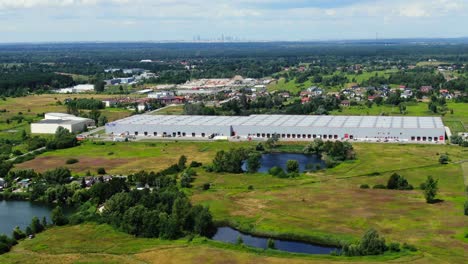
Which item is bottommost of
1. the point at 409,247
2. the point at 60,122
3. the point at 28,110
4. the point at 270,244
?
the point at 28,110

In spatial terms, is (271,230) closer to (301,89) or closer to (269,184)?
(269,184)

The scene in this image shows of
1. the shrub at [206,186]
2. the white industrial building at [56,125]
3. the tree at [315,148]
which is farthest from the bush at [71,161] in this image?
the tree at [315,148]

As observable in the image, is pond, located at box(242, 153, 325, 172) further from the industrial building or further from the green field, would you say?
the green field

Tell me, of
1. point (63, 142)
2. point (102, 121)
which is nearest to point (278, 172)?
point (63, 142)

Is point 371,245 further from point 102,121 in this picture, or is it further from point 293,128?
point 102,121

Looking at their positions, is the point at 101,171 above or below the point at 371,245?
below

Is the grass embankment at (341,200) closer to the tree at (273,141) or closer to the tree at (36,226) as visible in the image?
the tree at (273,141)

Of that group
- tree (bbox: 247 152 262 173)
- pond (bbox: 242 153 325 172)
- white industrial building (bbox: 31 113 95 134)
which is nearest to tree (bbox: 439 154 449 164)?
pond (bbox: 242 153 325 172)
